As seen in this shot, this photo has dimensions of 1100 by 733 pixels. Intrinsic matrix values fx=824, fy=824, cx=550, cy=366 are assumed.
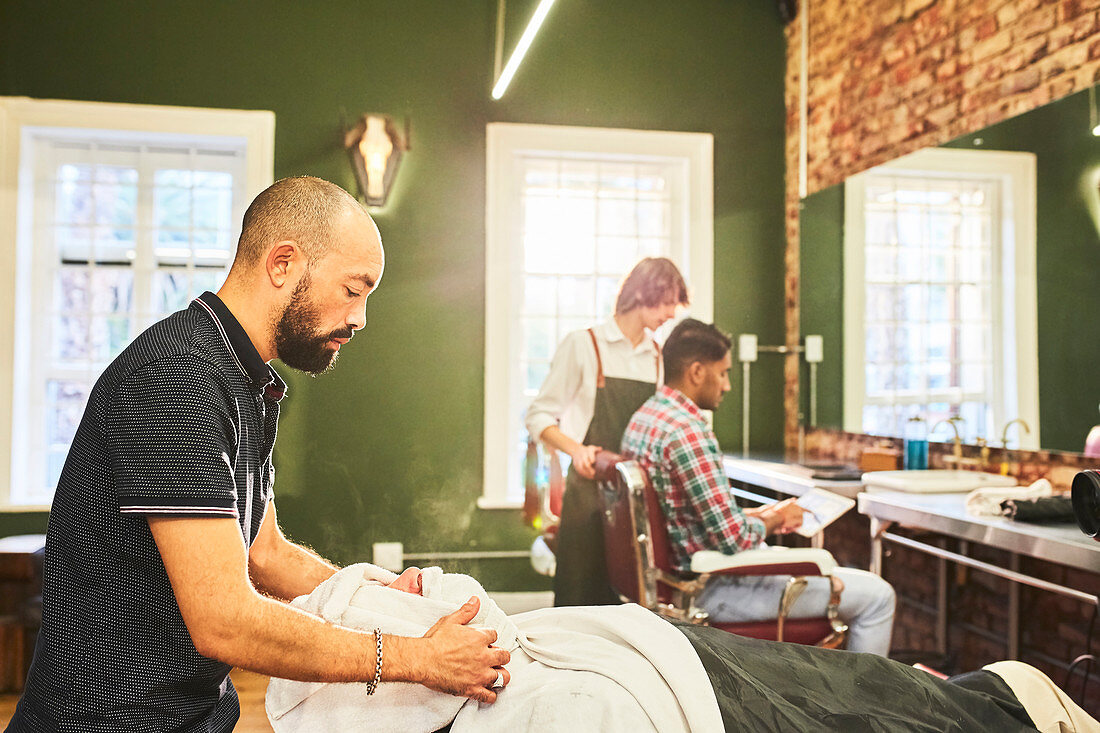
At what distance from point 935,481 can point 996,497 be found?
22.1 inches

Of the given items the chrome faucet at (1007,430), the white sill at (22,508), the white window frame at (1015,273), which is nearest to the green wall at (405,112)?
the white sill at (22,508)

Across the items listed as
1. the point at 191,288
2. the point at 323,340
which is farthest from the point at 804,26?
the point at 323,340

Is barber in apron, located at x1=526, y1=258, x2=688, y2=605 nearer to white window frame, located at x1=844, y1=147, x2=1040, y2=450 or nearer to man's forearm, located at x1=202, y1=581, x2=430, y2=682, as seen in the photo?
white window frame, located at x1=844, y1=147, x2=1040, y2=450

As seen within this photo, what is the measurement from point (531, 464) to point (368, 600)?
237 centimetres

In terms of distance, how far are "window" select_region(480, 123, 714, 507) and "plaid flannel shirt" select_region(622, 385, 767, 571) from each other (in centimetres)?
209

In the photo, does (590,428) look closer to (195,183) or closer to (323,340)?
(323,340)

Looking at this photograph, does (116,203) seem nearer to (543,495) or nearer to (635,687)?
(543,495)

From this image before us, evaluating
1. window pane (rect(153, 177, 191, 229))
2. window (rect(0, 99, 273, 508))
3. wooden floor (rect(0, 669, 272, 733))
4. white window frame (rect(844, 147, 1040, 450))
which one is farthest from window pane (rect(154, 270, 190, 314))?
white window frame (rect(844, 147, 1040, 450))

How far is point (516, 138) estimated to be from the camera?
15.5 feet

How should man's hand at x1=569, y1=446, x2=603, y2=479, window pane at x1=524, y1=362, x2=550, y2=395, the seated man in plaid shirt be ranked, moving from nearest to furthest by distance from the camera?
the seated man in plaid shirt → man's hand at x1=569, y1=446, x2=603, y2=479 → window pane at x1=524, y1=362, x2=550, y2=395

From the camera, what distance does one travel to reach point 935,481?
316 centimetres

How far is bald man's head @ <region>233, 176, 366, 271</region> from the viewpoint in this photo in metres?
1.41

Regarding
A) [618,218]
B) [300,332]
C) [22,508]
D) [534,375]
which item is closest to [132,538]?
[300,332]

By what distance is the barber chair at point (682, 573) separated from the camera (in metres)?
2.47
